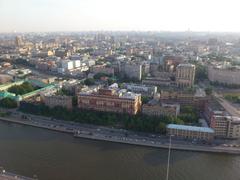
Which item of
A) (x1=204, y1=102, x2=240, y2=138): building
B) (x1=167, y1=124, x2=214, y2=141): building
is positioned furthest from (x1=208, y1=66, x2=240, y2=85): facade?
(x1=167, y1=124, x2=214, y2=141): building

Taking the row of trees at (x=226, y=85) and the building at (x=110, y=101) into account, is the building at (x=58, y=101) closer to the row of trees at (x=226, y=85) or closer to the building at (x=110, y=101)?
the building at (x=110, y=101)

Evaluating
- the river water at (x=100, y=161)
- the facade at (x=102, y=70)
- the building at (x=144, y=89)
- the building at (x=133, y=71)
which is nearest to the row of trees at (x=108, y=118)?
the river water at (x=100, y=161)

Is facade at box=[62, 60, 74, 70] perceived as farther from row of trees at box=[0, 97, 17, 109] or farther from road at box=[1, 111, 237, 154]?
road at box=[1, 111, 237, 154]

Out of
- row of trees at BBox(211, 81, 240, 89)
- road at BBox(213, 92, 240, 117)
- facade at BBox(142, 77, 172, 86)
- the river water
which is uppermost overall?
facade at BBox(142, 77, 172, 86)

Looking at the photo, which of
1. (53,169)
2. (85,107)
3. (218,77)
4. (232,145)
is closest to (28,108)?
(85,107)

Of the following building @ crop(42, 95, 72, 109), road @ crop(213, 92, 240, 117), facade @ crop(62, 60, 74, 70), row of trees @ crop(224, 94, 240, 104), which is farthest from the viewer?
facade @ crop(62, 60, 74, 70)

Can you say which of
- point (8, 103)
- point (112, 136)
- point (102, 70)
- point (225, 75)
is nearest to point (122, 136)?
point (112, 136)

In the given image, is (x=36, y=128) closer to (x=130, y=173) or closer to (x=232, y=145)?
(x=130, y=173)
